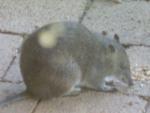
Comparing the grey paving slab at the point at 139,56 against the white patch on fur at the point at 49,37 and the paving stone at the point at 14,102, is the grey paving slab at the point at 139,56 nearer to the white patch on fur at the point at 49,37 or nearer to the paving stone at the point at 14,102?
the white patch on fur at the point at 49,37

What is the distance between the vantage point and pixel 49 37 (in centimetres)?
530

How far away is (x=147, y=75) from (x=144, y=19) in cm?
132

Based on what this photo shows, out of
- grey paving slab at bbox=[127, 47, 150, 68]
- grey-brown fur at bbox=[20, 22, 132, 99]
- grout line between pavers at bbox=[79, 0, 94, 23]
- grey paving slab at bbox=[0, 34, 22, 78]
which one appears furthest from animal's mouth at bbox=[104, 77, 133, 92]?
grout line between pavers at bbox=[79, 0, 94, 23]

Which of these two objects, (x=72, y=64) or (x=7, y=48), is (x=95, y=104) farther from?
(x=7, y=48)

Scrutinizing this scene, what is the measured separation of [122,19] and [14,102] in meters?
2.24

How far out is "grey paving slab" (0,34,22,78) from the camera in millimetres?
6219

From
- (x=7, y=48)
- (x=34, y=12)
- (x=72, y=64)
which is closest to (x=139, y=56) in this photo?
(x=72, y=64)

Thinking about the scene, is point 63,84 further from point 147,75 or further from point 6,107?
point 147,75

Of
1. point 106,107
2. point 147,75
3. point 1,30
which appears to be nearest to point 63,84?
point 106,107

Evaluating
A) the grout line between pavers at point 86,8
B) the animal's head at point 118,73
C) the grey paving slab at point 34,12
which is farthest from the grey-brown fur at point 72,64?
the grey paving slab at point 34,12

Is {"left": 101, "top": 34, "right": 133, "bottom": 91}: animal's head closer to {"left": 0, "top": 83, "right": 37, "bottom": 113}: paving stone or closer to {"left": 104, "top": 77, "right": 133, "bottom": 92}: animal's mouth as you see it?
{"left": 104, "top": 77, "right": 133, "bottom": 92}: animal's mouth

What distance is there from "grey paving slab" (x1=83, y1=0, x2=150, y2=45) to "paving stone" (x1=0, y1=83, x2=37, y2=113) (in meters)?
1.55

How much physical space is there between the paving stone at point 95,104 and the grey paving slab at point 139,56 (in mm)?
621

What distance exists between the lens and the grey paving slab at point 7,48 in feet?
20.4
